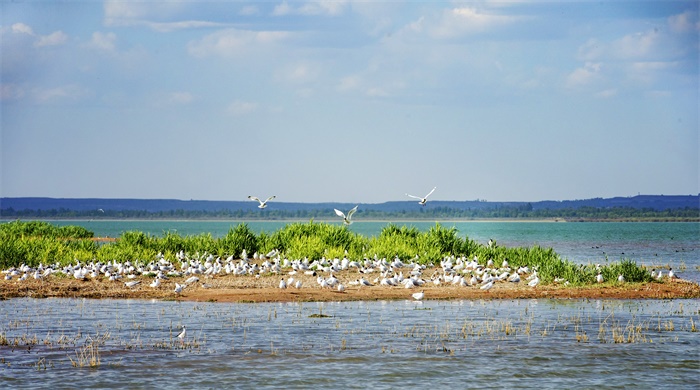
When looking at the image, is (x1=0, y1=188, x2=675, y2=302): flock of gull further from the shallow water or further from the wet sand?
the shallow water

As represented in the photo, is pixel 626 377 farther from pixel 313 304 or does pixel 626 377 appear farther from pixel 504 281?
pixel 504 281

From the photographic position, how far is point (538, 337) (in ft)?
71.1

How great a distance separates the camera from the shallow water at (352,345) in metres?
17.6

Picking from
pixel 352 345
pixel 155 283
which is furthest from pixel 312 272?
pixel 352 345

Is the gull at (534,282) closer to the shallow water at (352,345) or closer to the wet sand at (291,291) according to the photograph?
the wet sand at (291,291)

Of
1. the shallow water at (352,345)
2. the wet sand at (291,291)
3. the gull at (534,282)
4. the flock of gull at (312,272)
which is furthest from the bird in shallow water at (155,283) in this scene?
Result: the gull at (534,282)

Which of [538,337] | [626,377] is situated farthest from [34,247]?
[626,377]

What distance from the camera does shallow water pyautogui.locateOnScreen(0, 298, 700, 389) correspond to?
17.6 m

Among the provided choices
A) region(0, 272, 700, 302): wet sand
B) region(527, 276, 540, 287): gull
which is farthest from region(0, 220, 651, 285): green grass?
region(0, 272, 700, 302): wet sand

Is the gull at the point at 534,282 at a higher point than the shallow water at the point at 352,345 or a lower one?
higher

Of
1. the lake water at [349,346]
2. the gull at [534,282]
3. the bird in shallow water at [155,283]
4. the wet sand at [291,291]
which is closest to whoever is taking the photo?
the lake water at [349,346]

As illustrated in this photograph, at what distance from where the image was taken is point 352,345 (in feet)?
67.1

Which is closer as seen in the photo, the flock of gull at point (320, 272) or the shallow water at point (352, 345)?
the shallow water at point (352, 345)

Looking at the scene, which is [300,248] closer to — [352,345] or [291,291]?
[291,291]
